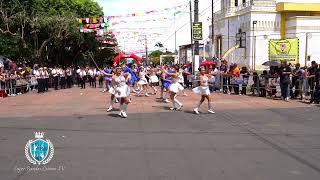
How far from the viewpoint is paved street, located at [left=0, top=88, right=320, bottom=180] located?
25.4 feet

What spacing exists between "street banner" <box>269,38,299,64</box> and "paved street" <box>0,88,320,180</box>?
9128mm

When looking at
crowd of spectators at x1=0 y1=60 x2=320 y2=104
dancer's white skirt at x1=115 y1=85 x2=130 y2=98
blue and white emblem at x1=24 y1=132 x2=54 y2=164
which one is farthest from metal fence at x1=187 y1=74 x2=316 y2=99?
blue and white emblem at x1=24 y1=132 x2=54 y2=164

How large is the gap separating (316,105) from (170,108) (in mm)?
5447

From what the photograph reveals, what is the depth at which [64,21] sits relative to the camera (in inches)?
1566

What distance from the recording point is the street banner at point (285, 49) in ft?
84.0

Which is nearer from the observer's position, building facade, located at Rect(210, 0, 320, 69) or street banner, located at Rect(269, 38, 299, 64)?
street banner, located at Rect(269, 38, 299, 64)

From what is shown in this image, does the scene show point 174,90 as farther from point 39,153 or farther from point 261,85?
point 39,153

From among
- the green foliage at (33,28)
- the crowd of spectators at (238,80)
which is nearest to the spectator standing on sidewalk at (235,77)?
the crowd of spectators at (238,80)

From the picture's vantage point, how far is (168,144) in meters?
10.1

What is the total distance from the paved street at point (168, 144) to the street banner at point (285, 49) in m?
9.13

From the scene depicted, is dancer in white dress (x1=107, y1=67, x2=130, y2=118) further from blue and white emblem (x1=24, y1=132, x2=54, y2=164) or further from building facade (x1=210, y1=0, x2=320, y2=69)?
building facade (x1=210, y1=0, x2=320, y2=69)

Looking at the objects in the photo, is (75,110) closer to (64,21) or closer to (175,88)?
(175,88)

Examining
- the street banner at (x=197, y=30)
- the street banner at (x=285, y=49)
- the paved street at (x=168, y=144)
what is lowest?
the paved street at (x=168, y=144)

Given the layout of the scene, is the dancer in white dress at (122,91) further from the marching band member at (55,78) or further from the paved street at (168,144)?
the marching band member at (55,78)
